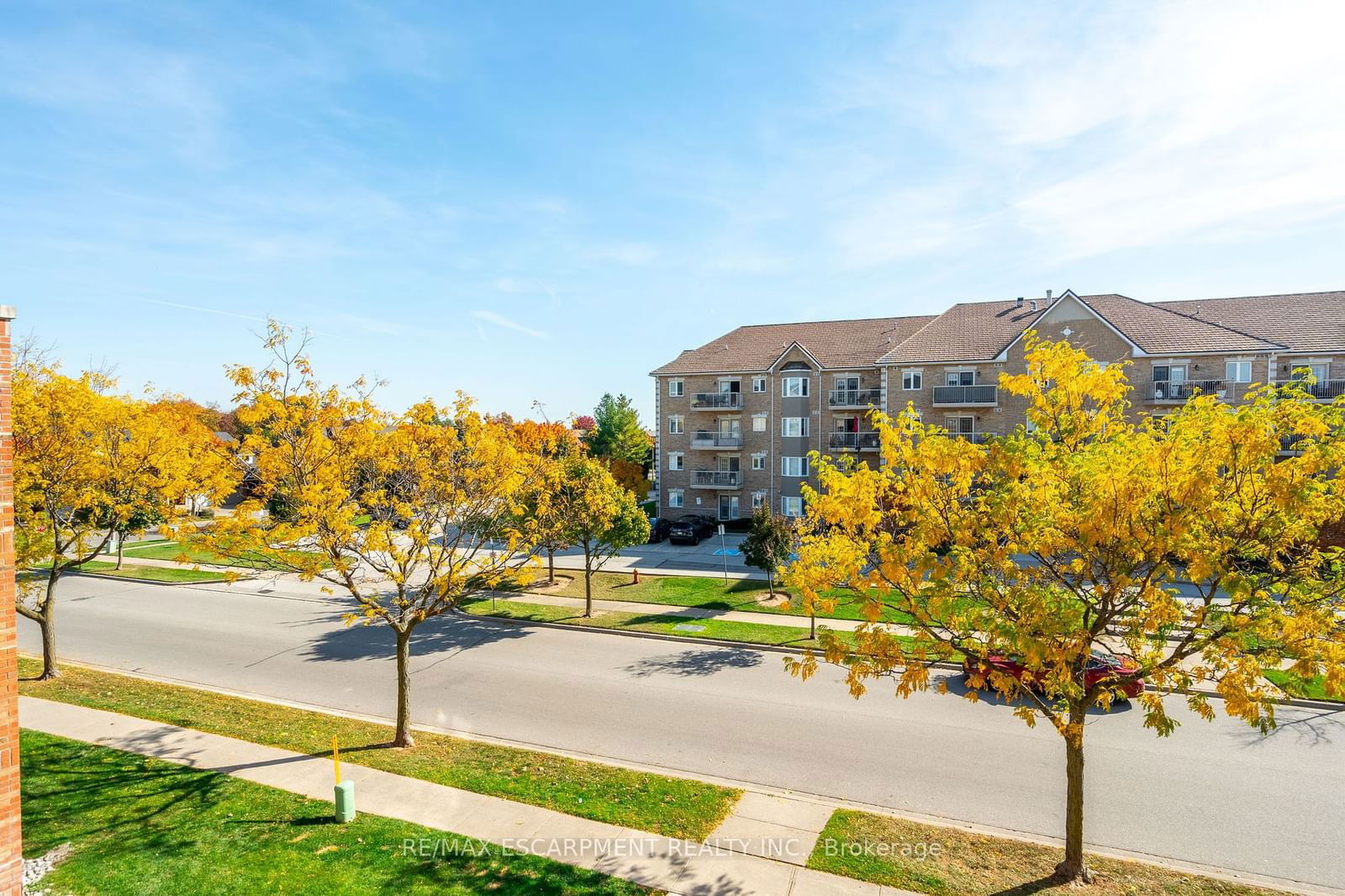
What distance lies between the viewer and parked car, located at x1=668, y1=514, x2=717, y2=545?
120 ft

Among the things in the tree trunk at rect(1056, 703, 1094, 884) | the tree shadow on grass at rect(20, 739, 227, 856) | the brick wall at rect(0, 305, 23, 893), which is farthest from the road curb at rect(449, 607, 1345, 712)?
the brick wall at rect(0, 305, 23, 893)

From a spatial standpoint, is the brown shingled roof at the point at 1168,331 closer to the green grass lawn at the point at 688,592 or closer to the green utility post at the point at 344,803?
the green grass lawn at the point at 688,592

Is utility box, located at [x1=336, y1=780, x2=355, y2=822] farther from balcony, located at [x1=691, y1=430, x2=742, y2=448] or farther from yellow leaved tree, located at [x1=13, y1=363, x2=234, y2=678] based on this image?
balcony, located at [x1=691, y1=430, x2=742, y2=448]

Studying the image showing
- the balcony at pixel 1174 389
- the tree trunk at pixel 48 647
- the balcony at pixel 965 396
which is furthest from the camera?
the balcony at pixel 965 396

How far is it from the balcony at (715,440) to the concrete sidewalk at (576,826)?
2914 cm

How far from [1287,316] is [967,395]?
1552cm

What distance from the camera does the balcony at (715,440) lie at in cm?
3938

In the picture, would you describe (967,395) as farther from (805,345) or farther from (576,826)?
(576,826)

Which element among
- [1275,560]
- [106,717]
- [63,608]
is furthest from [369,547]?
[63,608]

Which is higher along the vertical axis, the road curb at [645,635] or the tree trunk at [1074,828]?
the tree trunk at [1074,828]

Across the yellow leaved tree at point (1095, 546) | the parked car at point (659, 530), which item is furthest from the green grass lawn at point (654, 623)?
the parked car at point (659, 530)

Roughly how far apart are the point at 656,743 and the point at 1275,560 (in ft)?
32.6

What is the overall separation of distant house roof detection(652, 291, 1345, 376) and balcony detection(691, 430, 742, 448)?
12.1 feet

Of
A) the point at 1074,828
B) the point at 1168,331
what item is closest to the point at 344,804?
the point at 1074,828
